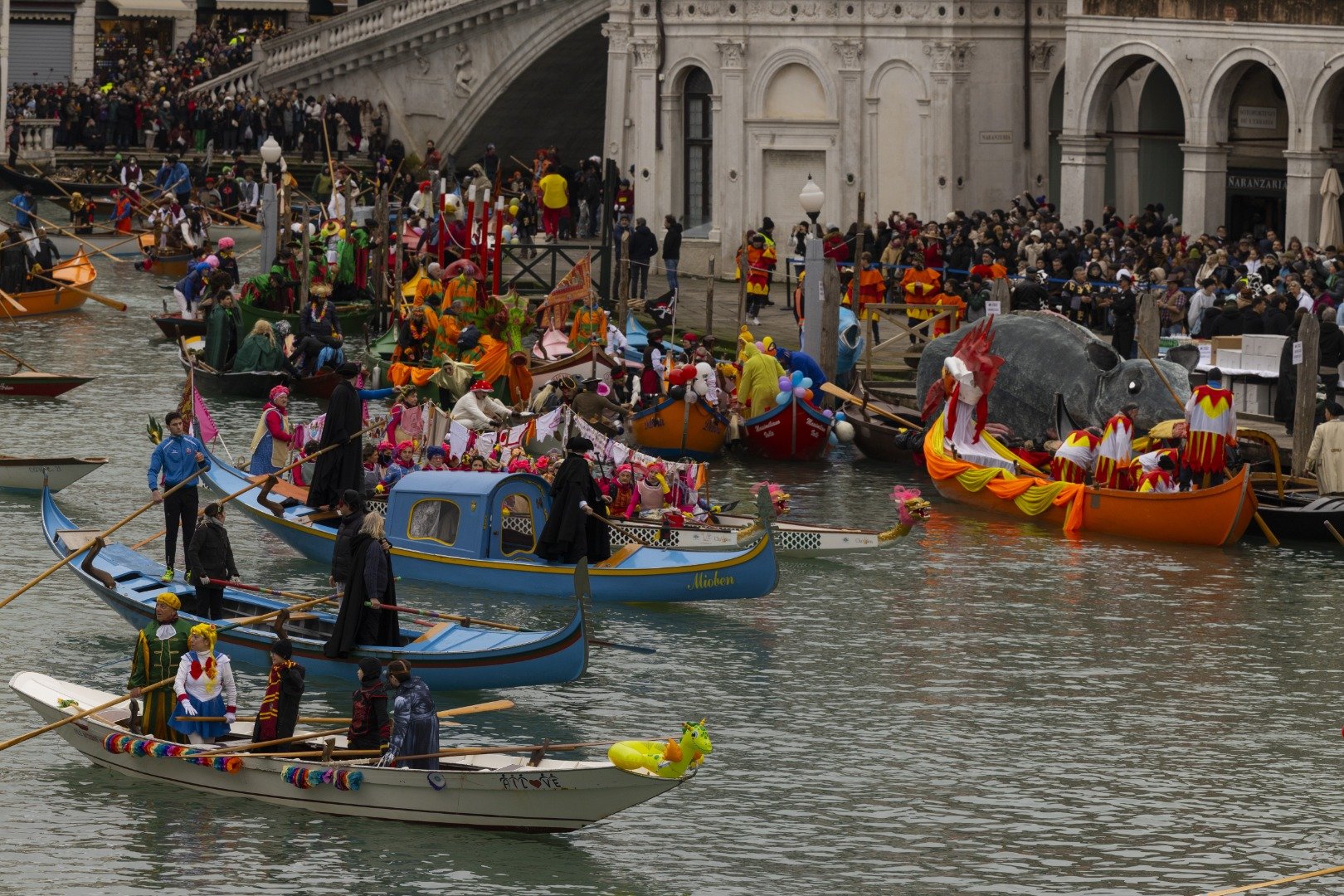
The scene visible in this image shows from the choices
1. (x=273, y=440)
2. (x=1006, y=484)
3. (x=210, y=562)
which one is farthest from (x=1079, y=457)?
(x=210, y=562)

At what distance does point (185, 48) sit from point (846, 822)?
48632 millimetres

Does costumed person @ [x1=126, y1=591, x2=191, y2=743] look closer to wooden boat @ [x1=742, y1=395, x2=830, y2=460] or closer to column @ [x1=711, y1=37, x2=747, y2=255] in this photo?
wooden boat @ [x1=742, y1=395, x2=830, y2=460]

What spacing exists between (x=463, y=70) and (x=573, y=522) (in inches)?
1316

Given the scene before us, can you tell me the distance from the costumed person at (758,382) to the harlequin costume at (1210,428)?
5912 millimetres

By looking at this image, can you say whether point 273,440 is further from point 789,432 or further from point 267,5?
point 267,5

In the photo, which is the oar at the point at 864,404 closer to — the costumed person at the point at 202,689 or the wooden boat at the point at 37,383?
the wooden boat at the point at 37,383

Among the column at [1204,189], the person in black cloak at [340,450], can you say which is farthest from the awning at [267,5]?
the person in black cloak at [340,450]

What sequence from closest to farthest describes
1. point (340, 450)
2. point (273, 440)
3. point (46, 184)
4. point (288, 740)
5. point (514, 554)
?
point (288, 740) < point (514, 554) < point (340, 450) < point (273, 440) < point (46, 184)

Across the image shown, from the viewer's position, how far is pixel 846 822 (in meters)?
17.8

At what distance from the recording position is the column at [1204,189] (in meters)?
38.2

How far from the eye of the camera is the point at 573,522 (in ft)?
76.0

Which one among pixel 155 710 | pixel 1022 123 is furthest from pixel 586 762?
pixel 1022 123

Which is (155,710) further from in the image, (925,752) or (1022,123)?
(1022,123)

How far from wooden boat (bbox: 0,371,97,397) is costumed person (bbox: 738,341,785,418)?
8341mm
